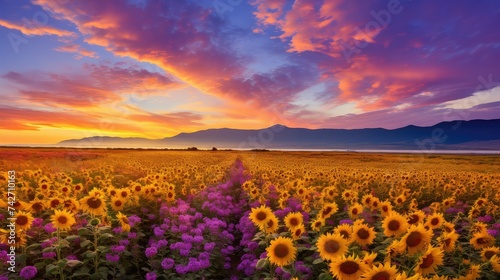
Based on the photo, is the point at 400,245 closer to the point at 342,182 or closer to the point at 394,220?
the point at 394,220

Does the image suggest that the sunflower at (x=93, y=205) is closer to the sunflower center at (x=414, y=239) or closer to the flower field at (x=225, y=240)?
the flower field at (x=225, y=240)

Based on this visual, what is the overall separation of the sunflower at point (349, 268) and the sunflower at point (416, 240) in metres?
0.84

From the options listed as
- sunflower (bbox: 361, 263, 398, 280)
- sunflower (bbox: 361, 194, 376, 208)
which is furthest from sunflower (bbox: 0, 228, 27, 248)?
sunflower (bbox: 361, 194, 376, 208)

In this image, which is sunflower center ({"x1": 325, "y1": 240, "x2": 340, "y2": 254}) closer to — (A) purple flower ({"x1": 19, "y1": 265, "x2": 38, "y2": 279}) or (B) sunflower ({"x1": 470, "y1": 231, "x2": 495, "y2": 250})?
(B) sunflower ({"x1": 470, "y1": 231, "x2": 495, "y2": 250})

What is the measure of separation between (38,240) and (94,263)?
1.25m

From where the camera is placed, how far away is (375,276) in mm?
3025

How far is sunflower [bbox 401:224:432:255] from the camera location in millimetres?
4070

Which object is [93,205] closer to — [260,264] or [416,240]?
[260,264]

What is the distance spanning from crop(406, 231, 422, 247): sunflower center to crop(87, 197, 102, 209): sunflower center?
18.4ft

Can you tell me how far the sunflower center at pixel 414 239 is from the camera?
4.07 metres

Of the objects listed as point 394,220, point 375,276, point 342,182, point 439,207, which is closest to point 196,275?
point 394,220

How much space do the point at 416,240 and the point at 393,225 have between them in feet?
3.42

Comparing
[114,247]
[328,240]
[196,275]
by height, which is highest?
[328,240]

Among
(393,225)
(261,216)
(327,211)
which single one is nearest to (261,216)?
(261,216)
